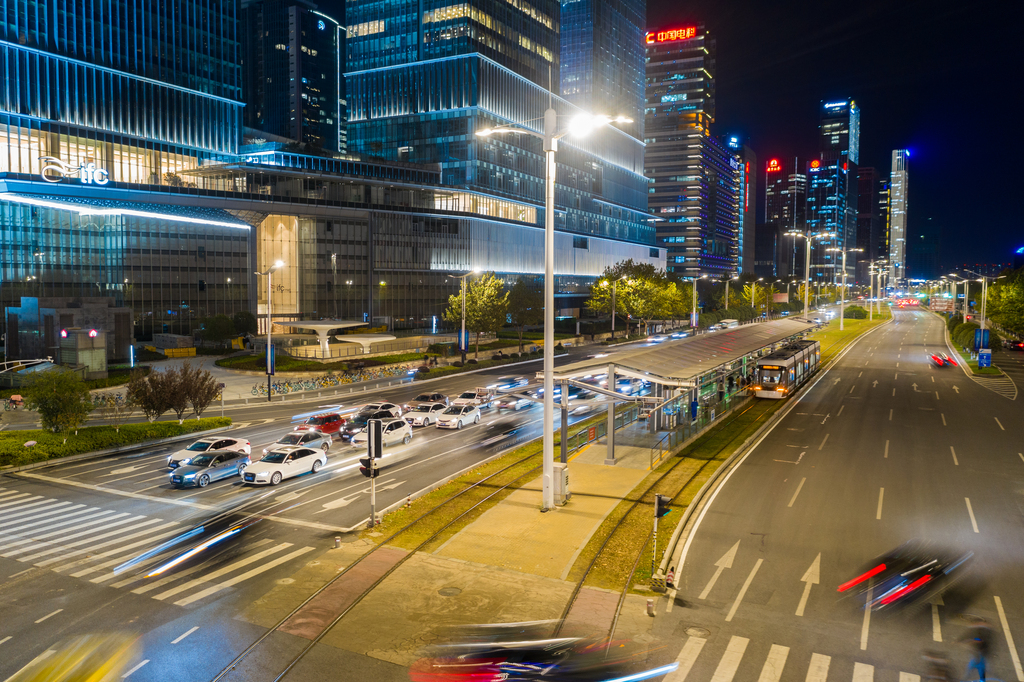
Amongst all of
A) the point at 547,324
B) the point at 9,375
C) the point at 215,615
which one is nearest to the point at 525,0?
the point at 9,375

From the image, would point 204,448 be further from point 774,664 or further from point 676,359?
point 774,664

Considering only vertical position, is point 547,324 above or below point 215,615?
above

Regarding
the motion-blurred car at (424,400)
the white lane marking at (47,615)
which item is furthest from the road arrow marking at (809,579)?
the motion-blurred car at (424,400)

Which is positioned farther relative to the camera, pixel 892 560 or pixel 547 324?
pixel 547 324

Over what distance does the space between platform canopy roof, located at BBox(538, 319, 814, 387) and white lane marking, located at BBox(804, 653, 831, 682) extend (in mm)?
13818

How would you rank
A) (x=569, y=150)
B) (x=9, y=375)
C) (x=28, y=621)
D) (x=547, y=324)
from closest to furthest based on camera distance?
(x=28, y=621)
(x=547, y=324)
(x=9, y=375)
(x=569, y=150)

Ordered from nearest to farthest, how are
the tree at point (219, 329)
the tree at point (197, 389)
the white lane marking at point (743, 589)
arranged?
the white lane marking at point (743, 589) < the tree at point (197, 389) < the tree at point (219, 329)

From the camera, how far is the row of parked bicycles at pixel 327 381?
50.1m

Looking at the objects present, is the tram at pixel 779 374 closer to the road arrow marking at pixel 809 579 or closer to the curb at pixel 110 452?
the road arrow marking at pixel 809 579

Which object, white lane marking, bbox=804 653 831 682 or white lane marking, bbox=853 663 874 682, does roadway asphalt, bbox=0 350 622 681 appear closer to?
white lane marking, bbox=804 653 831 682

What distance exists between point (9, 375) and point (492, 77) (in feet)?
313

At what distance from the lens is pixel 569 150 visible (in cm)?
14200

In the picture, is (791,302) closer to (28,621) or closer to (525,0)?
(525,0)

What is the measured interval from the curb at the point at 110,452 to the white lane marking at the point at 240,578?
17.7m
